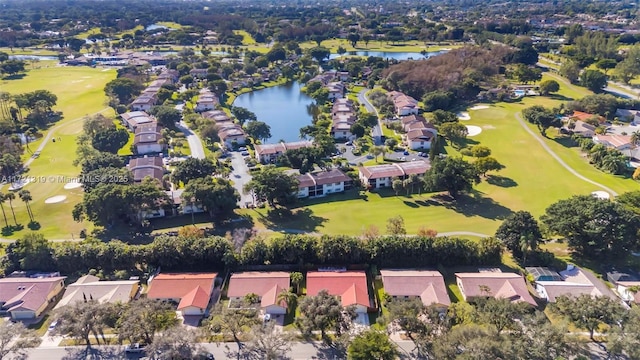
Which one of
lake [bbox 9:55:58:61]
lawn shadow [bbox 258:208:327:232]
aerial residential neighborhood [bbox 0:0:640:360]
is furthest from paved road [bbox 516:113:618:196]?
lake [bbox 9:55:58:61]

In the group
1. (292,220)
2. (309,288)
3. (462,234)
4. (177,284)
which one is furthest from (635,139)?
(177,284)

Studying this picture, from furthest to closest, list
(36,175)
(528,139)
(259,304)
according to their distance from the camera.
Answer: (528,139) < (36,175) < (259,304)

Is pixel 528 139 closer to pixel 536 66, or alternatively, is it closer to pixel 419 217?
pixel 419 217

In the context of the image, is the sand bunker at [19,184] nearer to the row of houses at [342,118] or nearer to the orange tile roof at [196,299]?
the orange tile roof at [196,299]

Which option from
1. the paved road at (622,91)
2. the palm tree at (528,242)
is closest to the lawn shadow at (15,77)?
the palm tree at (528,242)

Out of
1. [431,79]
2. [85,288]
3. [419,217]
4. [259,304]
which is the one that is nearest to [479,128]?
[431,79]

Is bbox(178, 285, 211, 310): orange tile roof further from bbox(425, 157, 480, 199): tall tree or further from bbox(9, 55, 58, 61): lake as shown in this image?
bbox(9, 55, 58, 61): lake

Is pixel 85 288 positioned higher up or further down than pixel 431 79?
further down

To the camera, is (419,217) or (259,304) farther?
(419,217)
